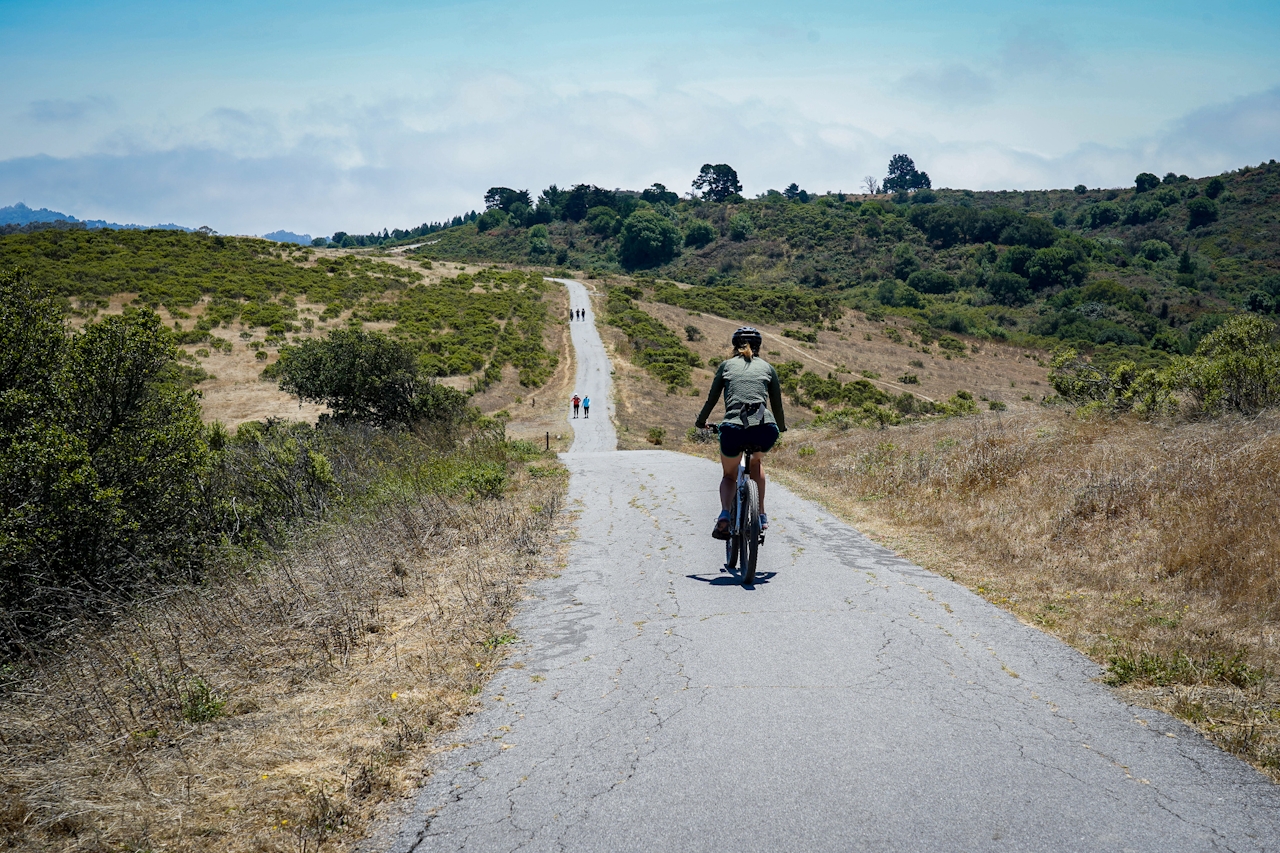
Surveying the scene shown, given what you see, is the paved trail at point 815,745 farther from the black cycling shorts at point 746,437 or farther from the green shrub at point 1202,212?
the green shrub at point 1202,212

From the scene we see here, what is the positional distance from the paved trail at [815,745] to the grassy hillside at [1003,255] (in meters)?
68.1

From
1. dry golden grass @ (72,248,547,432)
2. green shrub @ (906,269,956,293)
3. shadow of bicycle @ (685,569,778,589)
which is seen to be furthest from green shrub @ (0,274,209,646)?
green shrub @ (906,269,956,293)

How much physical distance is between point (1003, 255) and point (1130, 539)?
10842 centimetres

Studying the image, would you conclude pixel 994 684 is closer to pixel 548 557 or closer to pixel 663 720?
pixel 663 720

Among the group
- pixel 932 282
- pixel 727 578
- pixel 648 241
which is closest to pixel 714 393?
pixel 727 578

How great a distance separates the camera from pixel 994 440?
41.5 ft

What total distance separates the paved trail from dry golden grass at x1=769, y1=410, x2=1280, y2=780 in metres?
0.38

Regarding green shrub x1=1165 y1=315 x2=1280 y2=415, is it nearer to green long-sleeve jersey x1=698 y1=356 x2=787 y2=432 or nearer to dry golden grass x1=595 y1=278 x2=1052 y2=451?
green long-sleeve jersey x1=698 y1=356 x2=787 y2=432

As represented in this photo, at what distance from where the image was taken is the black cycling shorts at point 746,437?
6848 mm

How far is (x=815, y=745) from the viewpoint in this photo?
12.0 feet

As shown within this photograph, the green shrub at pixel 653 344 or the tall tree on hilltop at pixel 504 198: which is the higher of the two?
the tall tree on hilltop at pixel 504 198

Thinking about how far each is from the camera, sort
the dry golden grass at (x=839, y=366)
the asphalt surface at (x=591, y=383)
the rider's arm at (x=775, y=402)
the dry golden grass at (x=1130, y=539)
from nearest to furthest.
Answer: the dry golden grass at (x=1130, y=539), the rider's arm at (x=775, y=402), the asphalt surface at (x=591, y=383), the dry golden grass at (x=839, y=366)

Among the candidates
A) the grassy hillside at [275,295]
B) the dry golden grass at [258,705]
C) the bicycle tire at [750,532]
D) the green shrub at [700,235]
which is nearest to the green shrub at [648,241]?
the green shrub at [700,235]

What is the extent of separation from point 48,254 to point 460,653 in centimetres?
6934
